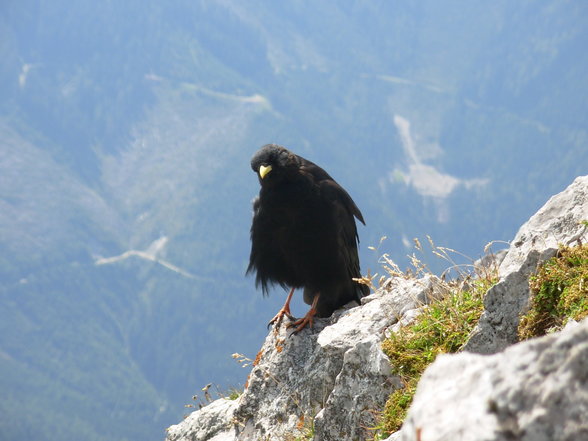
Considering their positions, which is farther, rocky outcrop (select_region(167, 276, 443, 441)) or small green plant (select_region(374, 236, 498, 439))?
rocky outcrop (select_region(167, 276, 443, 441))

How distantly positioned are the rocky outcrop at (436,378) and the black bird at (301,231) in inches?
18.3

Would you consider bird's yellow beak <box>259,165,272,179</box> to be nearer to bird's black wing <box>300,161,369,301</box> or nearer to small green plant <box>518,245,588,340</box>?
bird's black wing <box>300,161,369,301</box>

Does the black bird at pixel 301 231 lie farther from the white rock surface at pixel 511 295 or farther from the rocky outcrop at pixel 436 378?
the white rock surface at pixel 511 295

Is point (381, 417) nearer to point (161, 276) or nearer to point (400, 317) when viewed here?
point (400, 317)

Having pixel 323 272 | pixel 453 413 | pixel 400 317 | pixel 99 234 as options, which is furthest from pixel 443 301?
pixel 99 234

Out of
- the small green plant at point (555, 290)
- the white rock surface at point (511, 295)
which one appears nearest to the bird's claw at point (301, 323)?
the white rock surface at point (511, 295)

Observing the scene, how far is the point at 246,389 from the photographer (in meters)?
8.20

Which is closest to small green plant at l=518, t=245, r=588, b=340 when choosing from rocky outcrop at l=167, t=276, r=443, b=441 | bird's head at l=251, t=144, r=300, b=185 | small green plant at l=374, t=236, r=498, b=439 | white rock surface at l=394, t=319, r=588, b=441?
small green plant at l=374, t=236, r=498, b=439

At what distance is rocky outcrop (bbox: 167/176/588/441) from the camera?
1851 millimetres

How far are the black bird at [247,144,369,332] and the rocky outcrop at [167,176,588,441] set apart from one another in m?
0.46

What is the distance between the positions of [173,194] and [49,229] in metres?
35.5

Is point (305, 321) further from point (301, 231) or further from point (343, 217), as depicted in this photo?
point (343, 217)

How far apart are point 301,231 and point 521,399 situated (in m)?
6.67

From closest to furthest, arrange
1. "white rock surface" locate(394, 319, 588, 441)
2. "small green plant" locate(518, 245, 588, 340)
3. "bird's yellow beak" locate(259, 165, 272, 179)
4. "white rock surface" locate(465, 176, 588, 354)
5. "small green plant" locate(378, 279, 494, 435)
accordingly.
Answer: "white rock surface" locate(394, 319, 588, 441)
"small green plant" locate(518, 245, 588, 340)
"white rock surface" locate(465, 176, 588, 354)
"small green plant" locate(378, 279, 494, 435)
"bird's yellow beak" locate(259, 165, 272, 179)
